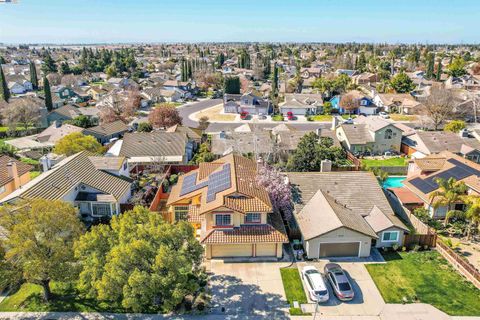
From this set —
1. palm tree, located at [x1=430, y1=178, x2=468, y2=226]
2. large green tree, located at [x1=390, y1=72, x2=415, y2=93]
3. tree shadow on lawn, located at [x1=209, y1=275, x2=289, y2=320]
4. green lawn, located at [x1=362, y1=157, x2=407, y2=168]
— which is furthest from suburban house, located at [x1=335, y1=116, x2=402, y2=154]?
large green tree, located at [x1=390, y1=72, x2=415, y2=93]

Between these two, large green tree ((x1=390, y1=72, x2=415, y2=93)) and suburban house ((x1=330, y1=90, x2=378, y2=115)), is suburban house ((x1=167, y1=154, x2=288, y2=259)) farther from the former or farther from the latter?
large green tree ((x1=390, y1=72, x2=415, y2=93))

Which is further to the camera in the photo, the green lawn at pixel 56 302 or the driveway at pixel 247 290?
the green lawn at pixel 56 302

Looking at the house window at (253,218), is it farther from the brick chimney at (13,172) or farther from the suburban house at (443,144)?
the suburban house at (443,144)

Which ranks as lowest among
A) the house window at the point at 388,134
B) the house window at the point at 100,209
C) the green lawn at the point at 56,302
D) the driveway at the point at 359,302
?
the green lawn at the point at 56,302

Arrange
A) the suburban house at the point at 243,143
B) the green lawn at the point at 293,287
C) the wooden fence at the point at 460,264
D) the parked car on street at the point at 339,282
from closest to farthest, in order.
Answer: the green lawn at the point at 293,287 < the parked car on street at the point at 339,282 < the wooden fence at the point at 460,264 < the suburban house at the point at 243,143

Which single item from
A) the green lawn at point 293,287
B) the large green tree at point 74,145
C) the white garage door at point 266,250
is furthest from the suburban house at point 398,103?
the green lawn at point 293,287

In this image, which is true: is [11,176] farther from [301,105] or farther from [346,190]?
[301,105]

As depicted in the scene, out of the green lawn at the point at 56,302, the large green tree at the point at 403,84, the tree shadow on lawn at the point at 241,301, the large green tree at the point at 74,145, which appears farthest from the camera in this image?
the large green tree at the point at 403,84
